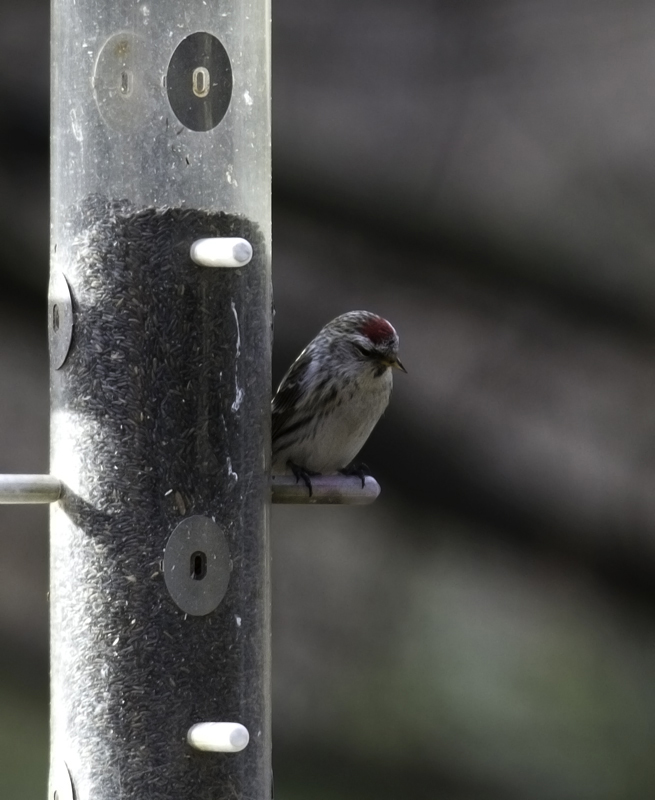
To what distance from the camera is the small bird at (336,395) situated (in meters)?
3.61

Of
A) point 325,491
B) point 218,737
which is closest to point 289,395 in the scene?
point 325,491

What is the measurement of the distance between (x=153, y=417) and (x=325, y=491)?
1.56 feet

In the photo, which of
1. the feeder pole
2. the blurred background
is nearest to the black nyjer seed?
the feeder pole

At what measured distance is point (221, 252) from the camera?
2.66 meters

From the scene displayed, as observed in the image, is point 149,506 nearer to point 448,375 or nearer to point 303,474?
point 303,474

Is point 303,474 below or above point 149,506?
above

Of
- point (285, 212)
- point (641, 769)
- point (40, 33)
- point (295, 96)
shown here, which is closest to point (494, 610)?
point (641, 769)

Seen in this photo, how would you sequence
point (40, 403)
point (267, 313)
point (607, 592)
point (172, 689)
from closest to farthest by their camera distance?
point (172, 689) → point (267, 313) → point (40, 403) → point (607, 592)

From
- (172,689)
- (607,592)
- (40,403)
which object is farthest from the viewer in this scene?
(607,592)

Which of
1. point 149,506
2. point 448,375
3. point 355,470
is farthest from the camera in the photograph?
point 448,375

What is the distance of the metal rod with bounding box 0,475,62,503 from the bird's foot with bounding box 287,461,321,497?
550 mm

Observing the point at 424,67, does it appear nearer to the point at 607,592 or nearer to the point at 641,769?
the point at 607,592

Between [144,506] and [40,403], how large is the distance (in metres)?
3.36

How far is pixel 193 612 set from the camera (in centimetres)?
275
